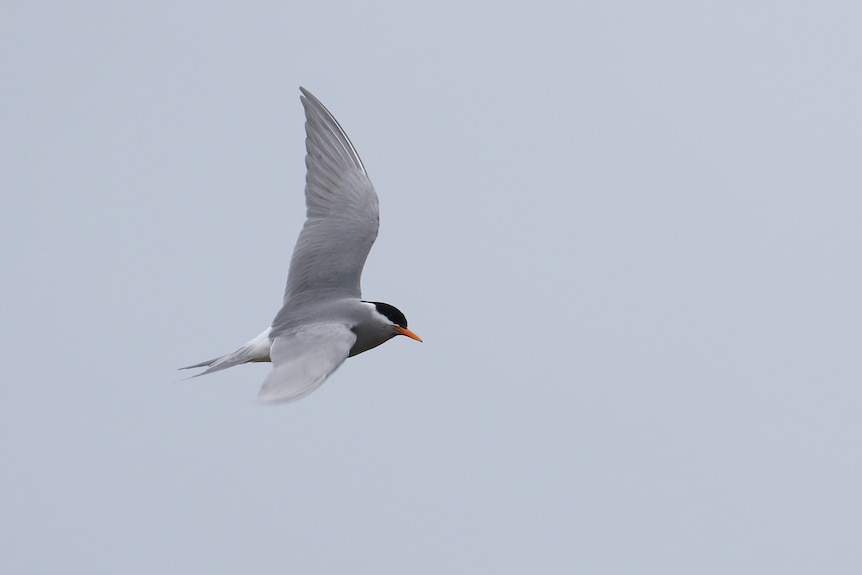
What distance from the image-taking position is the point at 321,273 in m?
12.6

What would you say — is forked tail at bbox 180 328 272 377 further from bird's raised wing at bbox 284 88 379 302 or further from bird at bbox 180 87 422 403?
bird's raised wing at bbox 284 88 379 302

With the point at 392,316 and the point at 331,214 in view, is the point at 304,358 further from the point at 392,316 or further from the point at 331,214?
the point at 331,214

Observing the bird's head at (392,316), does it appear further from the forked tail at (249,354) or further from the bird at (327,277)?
the forked tail at (249,354)

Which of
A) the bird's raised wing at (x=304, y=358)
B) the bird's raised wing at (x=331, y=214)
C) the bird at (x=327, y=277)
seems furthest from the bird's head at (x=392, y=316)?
the bird's raised wing at (x=331, y=214)

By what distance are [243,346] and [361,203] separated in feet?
6.37

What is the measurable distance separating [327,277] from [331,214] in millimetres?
768

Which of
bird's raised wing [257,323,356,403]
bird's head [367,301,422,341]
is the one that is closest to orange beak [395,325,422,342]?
bird's head [367,301,422,341]

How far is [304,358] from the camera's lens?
10.6 meters

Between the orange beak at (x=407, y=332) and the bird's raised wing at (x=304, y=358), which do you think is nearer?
the bird's raised wing at (x=304, y=358)

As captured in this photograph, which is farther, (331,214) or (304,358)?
(331,214)

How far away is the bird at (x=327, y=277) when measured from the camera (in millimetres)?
11070

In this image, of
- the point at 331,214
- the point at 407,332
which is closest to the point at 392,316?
the point at 407,332

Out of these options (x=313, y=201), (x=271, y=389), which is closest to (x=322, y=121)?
(x=313, y=201)

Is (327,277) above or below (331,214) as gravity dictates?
below
